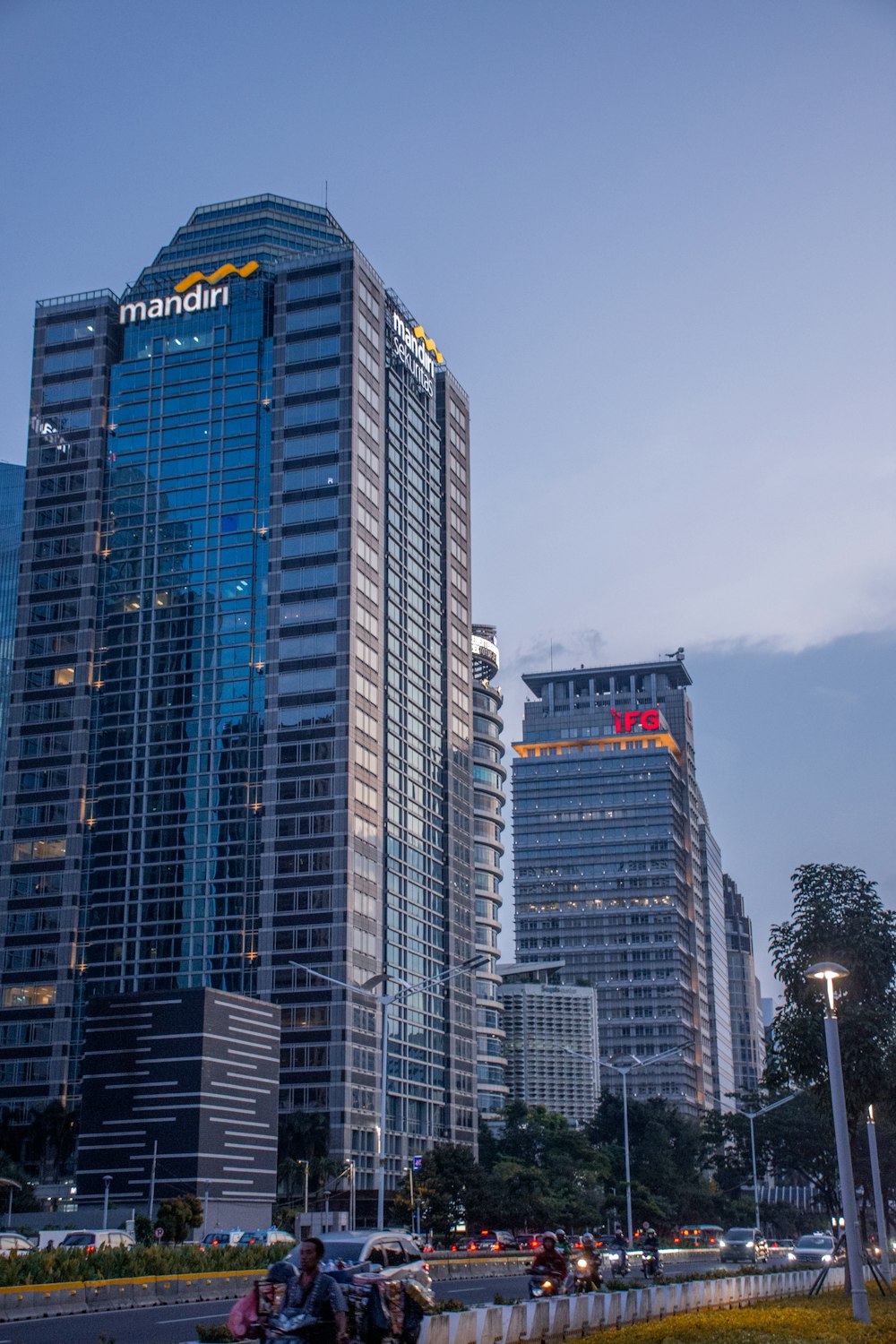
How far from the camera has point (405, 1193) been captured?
371 ft

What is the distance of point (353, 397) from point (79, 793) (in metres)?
47.1

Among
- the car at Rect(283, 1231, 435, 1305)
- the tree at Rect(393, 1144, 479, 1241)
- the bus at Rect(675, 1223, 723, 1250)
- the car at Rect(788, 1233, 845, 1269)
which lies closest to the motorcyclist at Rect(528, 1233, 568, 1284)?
the car at Rect(283, 1231, 435, 1305)

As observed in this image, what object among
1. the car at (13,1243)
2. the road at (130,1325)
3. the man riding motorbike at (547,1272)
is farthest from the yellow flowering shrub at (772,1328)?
the car at (13,1243)

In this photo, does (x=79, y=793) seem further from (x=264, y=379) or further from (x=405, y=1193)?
(x=405, y=1193)

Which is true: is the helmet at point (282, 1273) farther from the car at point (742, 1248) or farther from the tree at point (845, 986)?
the car at point (742, 1248)

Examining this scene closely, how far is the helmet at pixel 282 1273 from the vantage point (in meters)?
19.1

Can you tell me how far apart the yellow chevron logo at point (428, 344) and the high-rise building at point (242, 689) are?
5.95m

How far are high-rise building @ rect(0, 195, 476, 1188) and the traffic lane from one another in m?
92.0

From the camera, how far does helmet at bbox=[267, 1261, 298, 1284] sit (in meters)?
19.1

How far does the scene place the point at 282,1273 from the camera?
19.4 m

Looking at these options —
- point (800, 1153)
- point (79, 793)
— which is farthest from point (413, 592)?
point (800, 1153)

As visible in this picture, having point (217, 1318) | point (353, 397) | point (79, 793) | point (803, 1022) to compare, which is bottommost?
point (217, 1318)

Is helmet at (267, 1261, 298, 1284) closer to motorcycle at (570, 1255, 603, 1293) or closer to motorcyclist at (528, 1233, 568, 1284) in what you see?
motorcyclist at (528, 1233, 568, 1284)

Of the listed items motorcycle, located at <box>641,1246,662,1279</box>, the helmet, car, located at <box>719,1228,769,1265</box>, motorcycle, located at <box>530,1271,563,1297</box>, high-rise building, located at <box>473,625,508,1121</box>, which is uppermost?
high-rise building, located at <box>473,625,508,1121</box>
